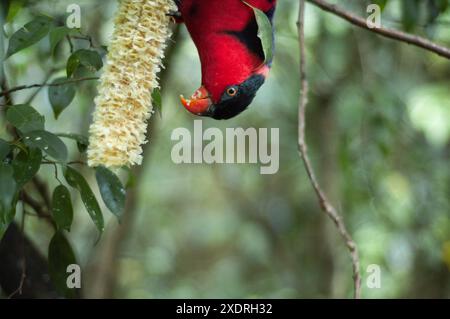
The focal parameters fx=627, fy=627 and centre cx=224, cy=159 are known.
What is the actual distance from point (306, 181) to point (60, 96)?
8.79ft

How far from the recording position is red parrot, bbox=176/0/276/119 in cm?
153

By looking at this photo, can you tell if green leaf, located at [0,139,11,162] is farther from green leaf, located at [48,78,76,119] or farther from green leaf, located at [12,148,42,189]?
green leaf, located at [48,78,76,119]

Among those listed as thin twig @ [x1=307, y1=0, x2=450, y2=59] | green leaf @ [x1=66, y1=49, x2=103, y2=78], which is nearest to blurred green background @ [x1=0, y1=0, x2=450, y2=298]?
thin twig @ [x1=307, y1=0, x2=450, y2=59]

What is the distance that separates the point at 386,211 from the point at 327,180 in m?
0.36

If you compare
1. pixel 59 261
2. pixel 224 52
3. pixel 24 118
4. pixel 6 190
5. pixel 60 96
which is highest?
pixel 224 52

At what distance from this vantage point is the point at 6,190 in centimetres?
103

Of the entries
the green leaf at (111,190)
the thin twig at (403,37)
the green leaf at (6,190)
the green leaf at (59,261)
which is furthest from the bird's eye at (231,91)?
the green leaf at (6,190)

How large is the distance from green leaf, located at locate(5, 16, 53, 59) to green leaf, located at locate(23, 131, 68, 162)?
0.59 feet

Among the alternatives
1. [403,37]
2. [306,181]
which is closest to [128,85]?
[403,37]

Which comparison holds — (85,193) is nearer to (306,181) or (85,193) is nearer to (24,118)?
(24,118)

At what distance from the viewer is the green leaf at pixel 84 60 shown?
47.6 inches

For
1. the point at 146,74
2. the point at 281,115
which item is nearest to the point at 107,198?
the point at 146,74

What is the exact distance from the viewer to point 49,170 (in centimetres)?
307

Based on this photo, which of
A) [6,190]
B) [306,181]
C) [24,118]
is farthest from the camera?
[306,181]
